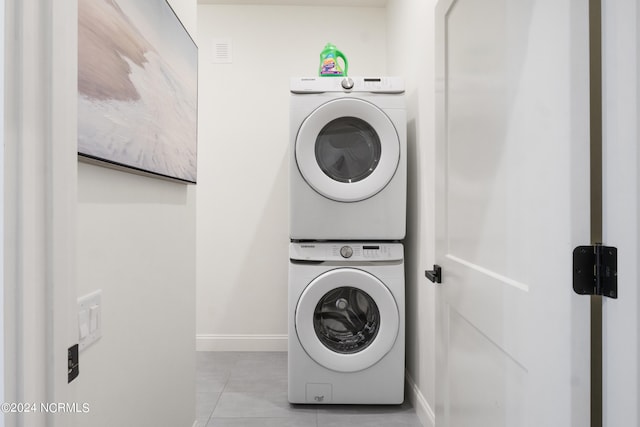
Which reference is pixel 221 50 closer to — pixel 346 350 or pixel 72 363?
pixel 346 350

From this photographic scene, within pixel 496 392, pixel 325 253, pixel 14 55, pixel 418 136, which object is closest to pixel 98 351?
pixel 14 55

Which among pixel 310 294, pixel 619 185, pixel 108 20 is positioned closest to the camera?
pixel 619 185

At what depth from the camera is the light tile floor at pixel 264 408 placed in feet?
6.03

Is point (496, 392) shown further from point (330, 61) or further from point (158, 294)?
point (330, 61)

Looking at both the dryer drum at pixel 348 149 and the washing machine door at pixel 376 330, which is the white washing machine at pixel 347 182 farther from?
the washing machine door at pixel 376 330

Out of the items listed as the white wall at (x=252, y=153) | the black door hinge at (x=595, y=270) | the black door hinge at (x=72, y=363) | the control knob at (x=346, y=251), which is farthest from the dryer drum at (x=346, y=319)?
the black door hinge at (x=72, y=363)

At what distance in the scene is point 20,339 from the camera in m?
0.45

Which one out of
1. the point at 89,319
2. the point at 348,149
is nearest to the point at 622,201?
the point at 89,319

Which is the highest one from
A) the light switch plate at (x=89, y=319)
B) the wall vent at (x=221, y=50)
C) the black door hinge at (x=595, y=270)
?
the wall vent at (x=221, y=50)

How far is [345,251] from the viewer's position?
77.1 inches

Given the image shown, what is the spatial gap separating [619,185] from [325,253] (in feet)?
4.73

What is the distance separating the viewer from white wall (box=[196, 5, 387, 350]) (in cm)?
277

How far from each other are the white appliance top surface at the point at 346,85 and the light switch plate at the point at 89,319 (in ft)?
4.71

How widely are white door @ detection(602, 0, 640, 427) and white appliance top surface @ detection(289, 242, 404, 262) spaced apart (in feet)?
4.33
